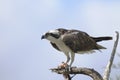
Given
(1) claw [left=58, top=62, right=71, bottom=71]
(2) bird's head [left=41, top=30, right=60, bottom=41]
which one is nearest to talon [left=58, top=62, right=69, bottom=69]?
(1) claw [left=58, top=62, right=71, bottom=71]

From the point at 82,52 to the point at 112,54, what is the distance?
107 inches

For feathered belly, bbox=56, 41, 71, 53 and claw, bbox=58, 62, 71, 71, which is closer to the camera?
claw, bbox=58, 62, 71, 71

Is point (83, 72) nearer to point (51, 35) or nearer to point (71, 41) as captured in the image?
point (51, 35)

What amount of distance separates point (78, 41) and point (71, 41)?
170 mm

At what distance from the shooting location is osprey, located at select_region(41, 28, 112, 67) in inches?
308

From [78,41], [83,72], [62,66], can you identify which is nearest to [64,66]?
[62,66]

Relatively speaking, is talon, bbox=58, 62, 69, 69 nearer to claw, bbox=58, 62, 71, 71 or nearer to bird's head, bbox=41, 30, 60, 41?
claw, bbox=58, 62, 71, 71

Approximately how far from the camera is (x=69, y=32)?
8148 mm

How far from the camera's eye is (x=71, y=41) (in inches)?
332

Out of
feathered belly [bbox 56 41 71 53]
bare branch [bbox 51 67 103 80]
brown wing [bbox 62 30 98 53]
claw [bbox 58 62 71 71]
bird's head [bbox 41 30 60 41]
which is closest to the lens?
bare branch [bbox 51 67 103 80]

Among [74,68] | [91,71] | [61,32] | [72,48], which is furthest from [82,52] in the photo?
[91,71]

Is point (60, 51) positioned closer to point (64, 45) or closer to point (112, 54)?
point (64, 45)

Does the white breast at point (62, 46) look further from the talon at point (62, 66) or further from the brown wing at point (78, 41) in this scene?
the talon at point (62, 66)

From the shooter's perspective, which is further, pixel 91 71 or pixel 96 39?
pixel 96 39
